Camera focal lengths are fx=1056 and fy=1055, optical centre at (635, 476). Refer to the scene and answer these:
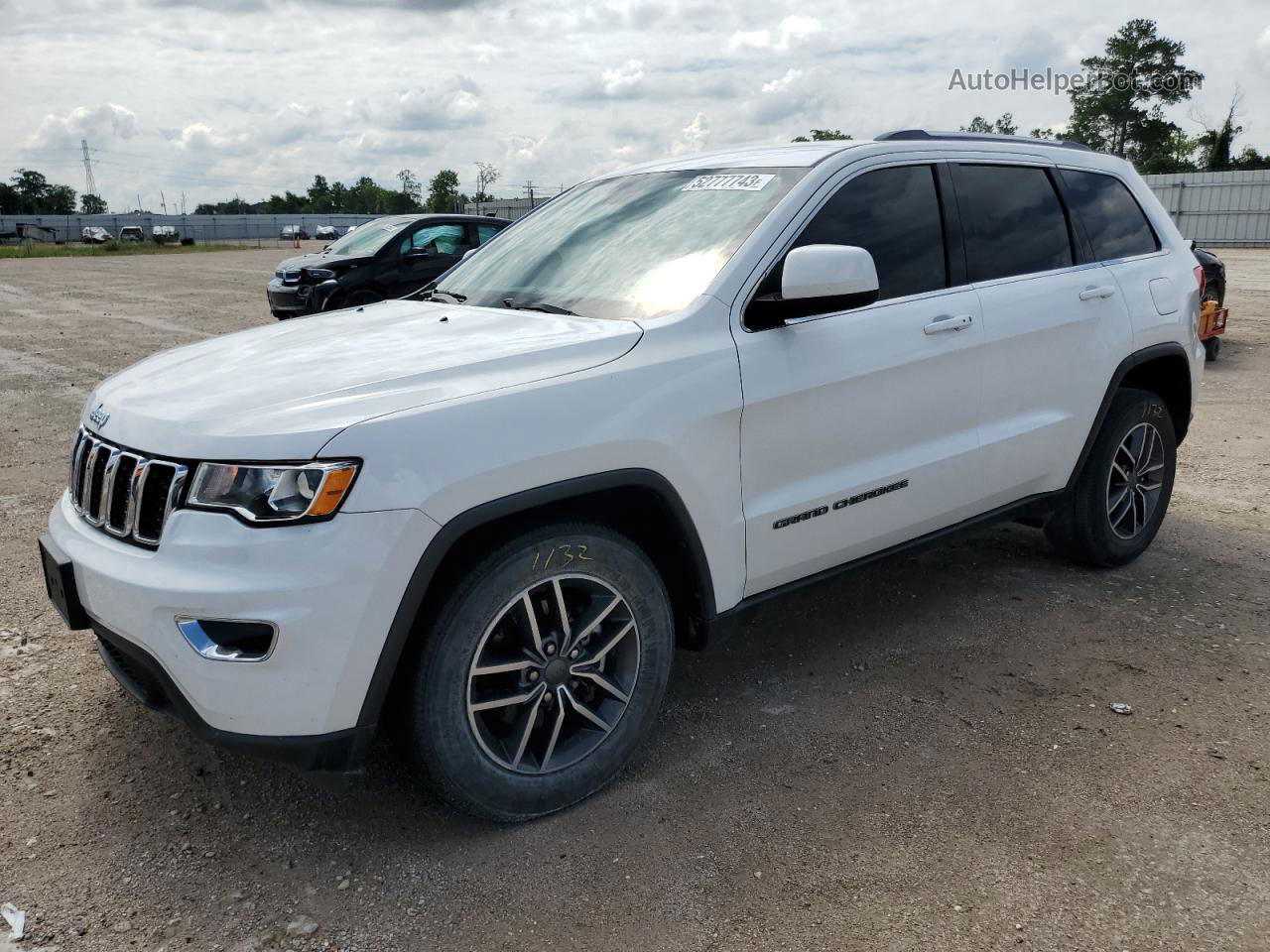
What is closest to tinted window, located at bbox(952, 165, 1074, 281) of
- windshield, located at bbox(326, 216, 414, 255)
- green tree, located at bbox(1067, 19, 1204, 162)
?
windshield, located at bbox(326, 216, 414, 255)

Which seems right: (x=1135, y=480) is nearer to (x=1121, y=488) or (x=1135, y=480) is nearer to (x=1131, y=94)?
(x=1121, y=488)

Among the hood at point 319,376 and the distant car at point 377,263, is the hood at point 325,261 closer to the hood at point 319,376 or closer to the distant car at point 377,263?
the distant car at point 377,263

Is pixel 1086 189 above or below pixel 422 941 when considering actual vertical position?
above

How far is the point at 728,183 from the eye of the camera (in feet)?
11.8

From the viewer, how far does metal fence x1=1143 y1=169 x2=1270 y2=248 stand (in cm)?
3400

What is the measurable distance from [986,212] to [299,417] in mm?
2721

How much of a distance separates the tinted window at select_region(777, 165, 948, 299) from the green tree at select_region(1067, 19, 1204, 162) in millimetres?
67721

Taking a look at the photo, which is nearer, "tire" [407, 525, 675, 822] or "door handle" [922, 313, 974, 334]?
"tire" [407, 525, 675, 822]

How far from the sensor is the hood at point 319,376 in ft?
8.23

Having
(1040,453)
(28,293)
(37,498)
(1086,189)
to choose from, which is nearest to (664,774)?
(1040,453)

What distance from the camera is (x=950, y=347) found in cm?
367

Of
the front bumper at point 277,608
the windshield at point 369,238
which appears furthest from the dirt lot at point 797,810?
the windshield at point 369,238

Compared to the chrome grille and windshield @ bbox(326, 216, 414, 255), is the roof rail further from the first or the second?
windshield @ bbox(326, 216, 414, 255)

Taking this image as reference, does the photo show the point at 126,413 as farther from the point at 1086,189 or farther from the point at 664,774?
the point at 1086,189
